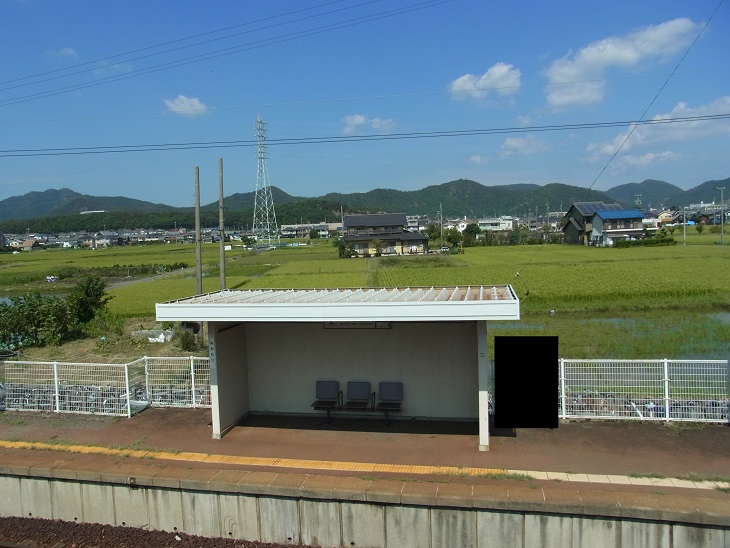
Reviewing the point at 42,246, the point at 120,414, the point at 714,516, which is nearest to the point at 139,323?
the point at 120,414

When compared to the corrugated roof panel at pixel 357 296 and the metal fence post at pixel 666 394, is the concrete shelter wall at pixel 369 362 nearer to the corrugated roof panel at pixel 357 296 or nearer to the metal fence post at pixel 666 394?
the corrugated roof panel at pixel 357 296

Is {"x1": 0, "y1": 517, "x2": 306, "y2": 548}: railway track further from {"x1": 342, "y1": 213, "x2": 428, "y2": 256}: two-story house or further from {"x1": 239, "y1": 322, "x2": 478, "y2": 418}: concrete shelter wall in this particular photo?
{"x1": 342, "y1": 213, "x2": 428, "y2": 256}: two-story house

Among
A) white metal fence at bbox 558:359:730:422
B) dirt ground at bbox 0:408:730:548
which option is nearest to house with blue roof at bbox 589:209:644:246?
white metal fence at bbox 558:359:730:422

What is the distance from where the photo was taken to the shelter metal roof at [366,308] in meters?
6.42

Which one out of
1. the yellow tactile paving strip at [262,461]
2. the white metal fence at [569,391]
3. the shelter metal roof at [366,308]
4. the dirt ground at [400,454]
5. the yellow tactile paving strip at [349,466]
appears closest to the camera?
the dirt ground at [400,454]

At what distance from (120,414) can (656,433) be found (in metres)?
7.71

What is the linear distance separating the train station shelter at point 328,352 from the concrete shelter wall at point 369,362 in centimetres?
1

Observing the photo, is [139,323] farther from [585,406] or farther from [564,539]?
[564,539]

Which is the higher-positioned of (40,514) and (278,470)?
(278,470)

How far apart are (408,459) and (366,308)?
185cm

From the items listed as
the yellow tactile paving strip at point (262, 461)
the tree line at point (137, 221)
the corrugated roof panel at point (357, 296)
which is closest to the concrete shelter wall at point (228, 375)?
the corrugated roof panel at point (357, 296)

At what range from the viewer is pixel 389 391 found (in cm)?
778

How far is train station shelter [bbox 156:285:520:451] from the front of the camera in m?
6.99

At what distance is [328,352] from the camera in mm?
8055
